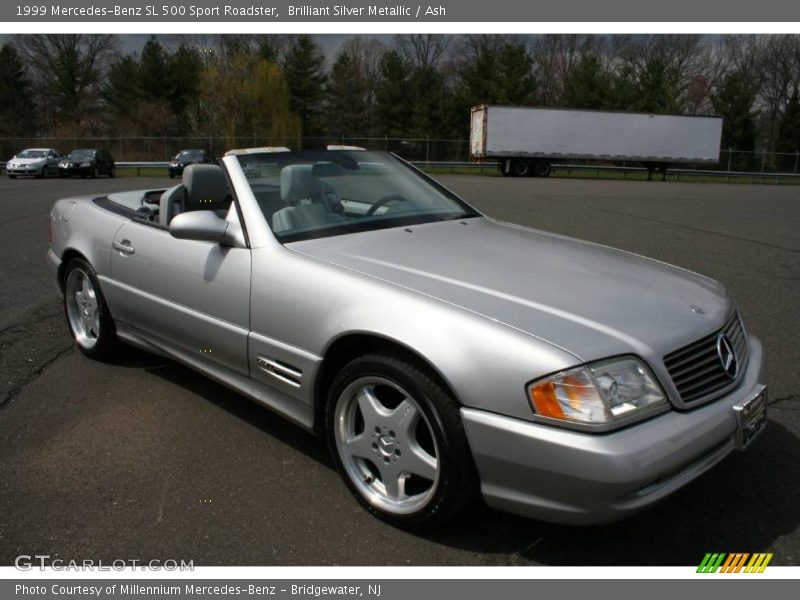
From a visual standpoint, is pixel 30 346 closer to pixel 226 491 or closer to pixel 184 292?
pixel 184 292

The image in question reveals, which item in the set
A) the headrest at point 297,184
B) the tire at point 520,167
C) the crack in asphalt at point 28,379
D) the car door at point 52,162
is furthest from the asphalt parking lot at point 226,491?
the tire at point 520,167

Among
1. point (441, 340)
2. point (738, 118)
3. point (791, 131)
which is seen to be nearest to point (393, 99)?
point (738, 118)

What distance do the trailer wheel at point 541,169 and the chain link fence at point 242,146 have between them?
8.49m

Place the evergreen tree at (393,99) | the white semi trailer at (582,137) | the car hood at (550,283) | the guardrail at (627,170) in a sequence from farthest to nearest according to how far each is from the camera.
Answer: the evergreen tree at (393,99) → the guardrail at (627,170) → the white semi trailer at (582,137) → the car hood at (550,283)

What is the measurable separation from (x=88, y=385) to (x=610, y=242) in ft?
24.5

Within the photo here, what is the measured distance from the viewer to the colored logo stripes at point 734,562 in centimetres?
243

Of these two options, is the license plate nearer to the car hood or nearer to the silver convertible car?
the silver convertible car

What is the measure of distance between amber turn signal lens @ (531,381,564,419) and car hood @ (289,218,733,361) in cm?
15

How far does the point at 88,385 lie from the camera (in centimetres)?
420

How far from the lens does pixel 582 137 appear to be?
36.0m

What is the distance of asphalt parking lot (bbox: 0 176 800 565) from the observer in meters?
2.55

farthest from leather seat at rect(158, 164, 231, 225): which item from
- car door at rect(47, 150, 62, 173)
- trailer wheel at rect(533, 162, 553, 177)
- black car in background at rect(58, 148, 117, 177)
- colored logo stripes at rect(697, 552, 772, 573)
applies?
trailer wheel at rect(533, 162, 553, 177)

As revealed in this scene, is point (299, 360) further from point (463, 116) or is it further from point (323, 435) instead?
point (463, 116)

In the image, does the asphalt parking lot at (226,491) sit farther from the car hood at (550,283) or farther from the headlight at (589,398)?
the car hood at (550,283)
